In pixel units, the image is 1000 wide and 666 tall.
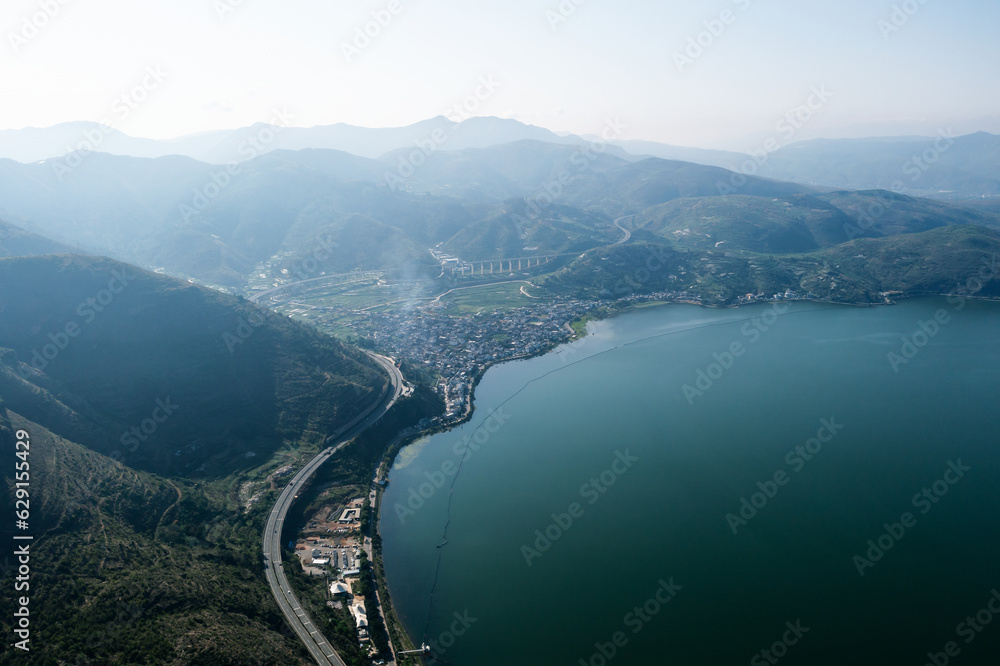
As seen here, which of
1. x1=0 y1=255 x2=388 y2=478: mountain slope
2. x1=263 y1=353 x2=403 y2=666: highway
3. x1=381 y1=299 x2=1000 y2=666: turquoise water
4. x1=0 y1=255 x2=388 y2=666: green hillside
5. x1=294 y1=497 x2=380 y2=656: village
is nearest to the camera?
x1=0 y1=255 x2=388 y2=666: green hillside

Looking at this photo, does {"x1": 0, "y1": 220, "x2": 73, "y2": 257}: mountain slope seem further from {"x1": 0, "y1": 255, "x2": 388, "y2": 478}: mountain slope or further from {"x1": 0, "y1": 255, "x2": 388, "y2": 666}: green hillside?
{"x1": 0, "y1": 255, "x2": 388, "y2": 478}: mountain slope

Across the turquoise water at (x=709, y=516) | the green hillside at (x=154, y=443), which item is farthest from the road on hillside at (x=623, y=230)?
the green hillside at (x=154, y=443)

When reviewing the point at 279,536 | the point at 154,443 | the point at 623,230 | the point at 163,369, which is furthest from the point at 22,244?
the point at 623,230

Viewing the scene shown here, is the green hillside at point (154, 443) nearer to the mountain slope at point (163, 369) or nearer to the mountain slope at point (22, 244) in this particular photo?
the mountain slope at point (163, 369)

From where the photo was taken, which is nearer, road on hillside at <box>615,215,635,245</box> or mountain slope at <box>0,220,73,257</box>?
mountain slope at <box>0,220,73,257</box>

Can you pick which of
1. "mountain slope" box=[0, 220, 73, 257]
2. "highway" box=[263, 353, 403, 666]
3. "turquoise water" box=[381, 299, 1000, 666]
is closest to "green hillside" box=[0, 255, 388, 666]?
"highway" box=[263, 353, 403, 666]

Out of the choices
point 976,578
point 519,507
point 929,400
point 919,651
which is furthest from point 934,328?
point 519,507

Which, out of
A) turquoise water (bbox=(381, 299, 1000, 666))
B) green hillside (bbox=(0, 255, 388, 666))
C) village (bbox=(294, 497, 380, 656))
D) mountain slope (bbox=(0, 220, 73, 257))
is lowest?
turquoise water (bbox=(381, 299, 1000, 666))
